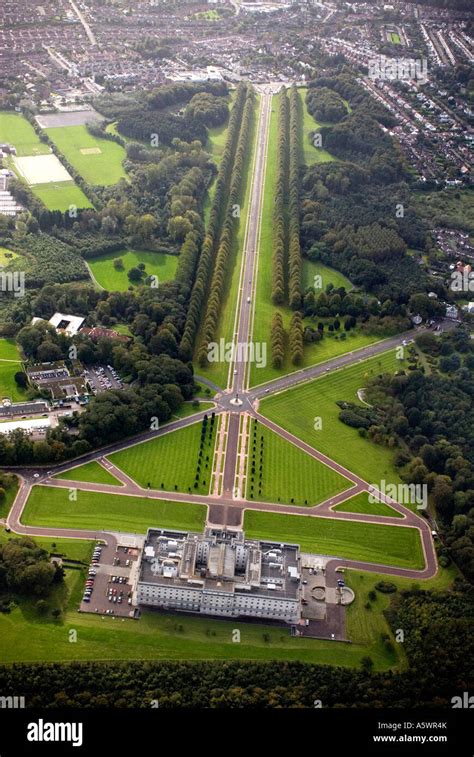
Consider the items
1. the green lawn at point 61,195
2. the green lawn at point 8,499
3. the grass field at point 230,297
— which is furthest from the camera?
the green lawn at point 61,195

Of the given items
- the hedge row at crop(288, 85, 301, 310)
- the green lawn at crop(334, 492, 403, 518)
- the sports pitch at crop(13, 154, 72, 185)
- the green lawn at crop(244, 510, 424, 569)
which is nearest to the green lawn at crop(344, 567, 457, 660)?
the green lawn at crop(244, 510, 424, 569)

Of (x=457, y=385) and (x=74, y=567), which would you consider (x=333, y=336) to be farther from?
(x=74, y=567)

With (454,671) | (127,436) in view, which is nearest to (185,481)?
(127,436)

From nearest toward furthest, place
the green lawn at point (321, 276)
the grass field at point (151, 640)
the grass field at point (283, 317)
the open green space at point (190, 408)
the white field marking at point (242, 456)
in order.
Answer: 1. the grass field at point (151, 640)
2. the white field marking at point (242, 456)
3. the open green space at point (190, 408)
4. the grass field at point (283, 317)
5. the green lawn at point (321, 276)

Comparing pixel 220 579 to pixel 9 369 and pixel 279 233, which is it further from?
pixel 279 233

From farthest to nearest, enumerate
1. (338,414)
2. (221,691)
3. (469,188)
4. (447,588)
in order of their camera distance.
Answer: (469,188) → (338,414) → (447,588) → (221,691)

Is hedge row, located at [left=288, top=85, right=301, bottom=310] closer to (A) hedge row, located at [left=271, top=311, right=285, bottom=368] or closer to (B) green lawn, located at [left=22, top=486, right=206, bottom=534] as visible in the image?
(A) hedge row, located at [left=271, top=311, right=285, bottom=368]

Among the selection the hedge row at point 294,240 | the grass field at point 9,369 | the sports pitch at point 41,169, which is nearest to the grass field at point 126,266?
the hedge row at point 294,240

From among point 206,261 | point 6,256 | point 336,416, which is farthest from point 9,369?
point 336,416

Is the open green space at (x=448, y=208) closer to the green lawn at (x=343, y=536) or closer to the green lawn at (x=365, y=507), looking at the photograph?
the green lawn at (x=365, y=507)
